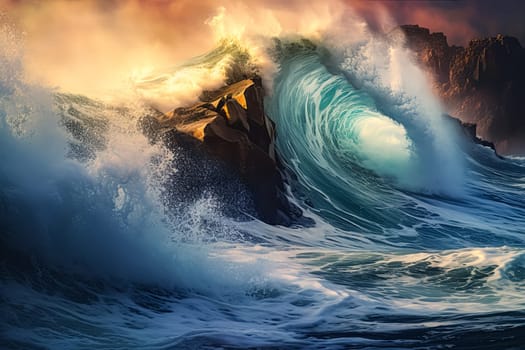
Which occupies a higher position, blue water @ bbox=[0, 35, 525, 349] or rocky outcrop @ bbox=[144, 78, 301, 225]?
rocky outcrop @ bbox=[144, 78, 301, 225]

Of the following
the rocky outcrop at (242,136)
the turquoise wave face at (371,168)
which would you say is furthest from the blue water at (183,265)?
the rocky outcrop at (242,136)

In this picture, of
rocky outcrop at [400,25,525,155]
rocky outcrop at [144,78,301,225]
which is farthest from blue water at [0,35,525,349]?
rocky outcrop at [400,25,525,155]

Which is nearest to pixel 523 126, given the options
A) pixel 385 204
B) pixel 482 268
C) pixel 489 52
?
pixel 489 52

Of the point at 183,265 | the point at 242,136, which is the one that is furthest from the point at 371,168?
the point at 183,265

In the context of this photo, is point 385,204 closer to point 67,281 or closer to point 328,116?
point 328,116

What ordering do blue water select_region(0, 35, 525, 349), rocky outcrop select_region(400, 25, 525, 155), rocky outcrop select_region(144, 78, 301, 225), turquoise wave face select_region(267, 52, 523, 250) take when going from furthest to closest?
1. rocky outcrop select_region(400, 25, 525, 155)
2. turquoise wave face select_region(267, 52, 523, 250)
3. rocky outcrop select_region(144, 78, 301, 225)
4. blue water select_region(0, 35, 525, 349)

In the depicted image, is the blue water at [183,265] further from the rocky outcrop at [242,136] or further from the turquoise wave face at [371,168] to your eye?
the rocky outcrop at [242,136]

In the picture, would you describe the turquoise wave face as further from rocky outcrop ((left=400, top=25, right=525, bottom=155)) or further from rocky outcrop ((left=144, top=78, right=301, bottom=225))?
rocky outcrop ((left=400, top=25, right=525, bottom=155))
